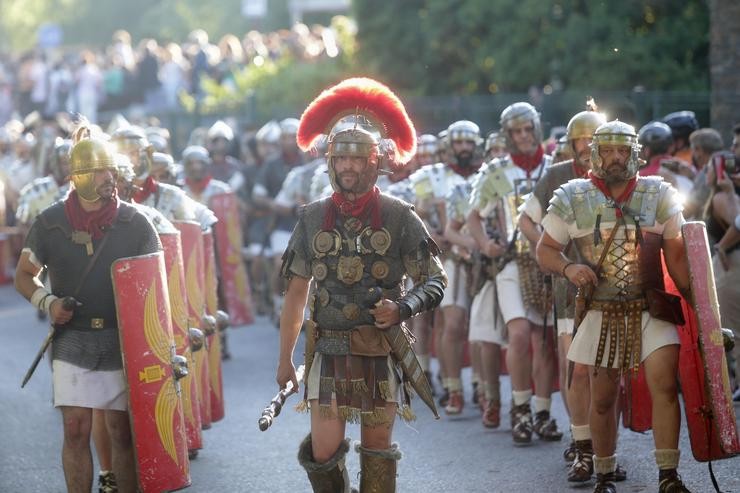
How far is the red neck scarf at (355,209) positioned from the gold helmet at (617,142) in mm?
1267

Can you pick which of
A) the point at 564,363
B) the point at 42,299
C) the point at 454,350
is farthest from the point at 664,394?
the point at 454,350

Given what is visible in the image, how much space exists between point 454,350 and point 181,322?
308cm

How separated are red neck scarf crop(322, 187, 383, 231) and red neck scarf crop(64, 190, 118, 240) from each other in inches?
47.7

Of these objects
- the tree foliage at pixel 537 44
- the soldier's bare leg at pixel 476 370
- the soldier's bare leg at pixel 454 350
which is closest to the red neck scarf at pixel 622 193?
the soldier's bare leg at pixel 476 370

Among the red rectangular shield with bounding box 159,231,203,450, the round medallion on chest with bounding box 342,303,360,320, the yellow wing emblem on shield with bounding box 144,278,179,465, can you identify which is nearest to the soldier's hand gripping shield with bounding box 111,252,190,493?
the yellow wing emblem on shield with bounding box 144,278,179,465

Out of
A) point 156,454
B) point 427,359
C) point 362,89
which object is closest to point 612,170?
point 362,89

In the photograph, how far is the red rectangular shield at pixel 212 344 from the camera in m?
10.3

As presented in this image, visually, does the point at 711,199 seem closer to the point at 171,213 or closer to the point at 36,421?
the point at 171,213

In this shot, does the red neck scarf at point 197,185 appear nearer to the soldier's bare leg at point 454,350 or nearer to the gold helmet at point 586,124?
the soldier's bare leg at point 454,350

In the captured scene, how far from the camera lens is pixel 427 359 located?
12.6 m

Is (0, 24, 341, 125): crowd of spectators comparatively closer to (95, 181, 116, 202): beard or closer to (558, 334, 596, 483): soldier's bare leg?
(558, 334, 596, 483): soldier's bare leg

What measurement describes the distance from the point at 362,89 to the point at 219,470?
3157mm

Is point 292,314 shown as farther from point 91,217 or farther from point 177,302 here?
point 177,302

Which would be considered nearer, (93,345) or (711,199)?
(93,345)
